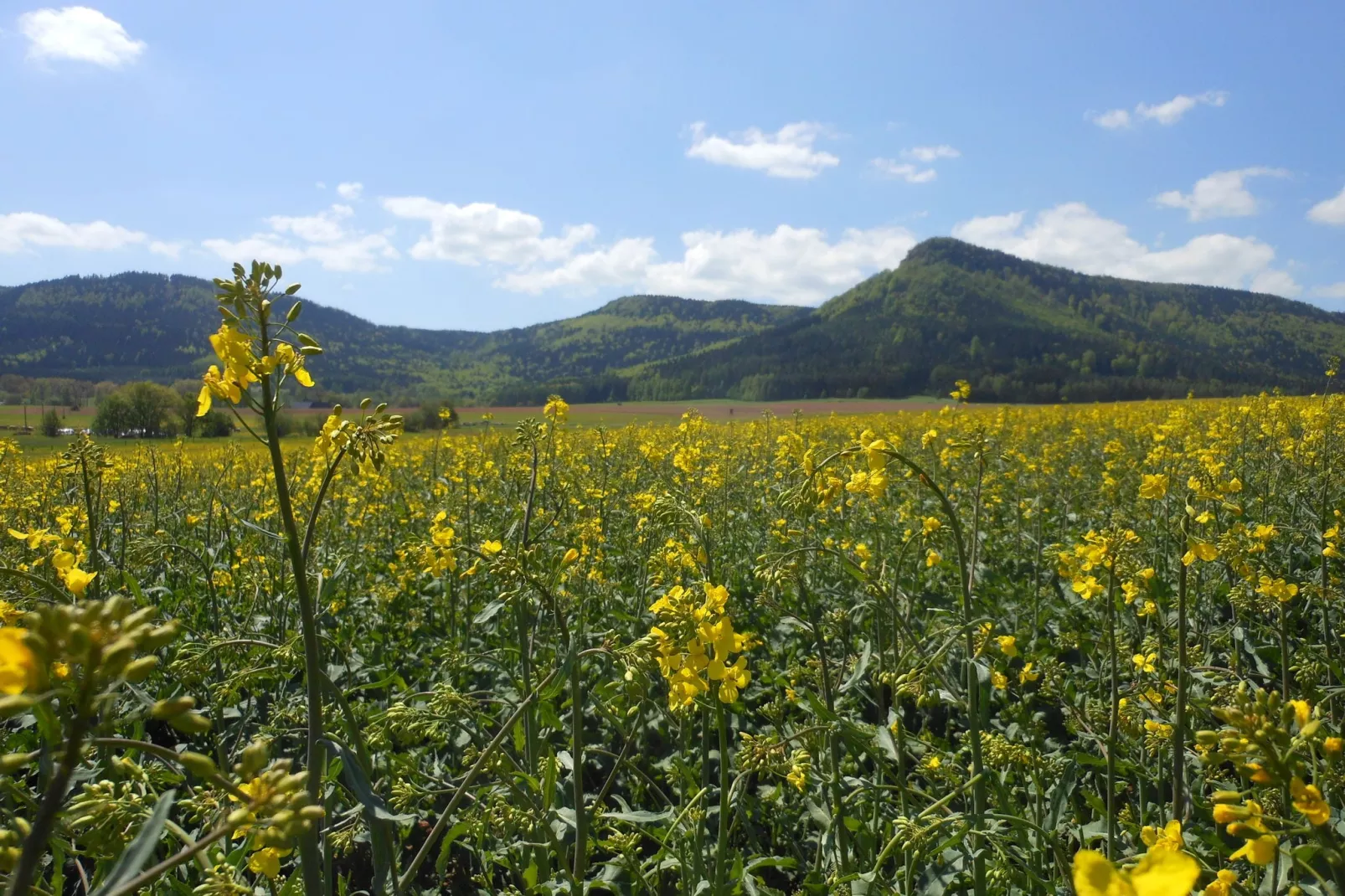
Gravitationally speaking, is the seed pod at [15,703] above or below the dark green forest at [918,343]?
below

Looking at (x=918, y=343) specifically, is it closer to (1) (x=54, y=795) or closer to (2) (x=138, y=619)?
(2) (x=138, y=619)

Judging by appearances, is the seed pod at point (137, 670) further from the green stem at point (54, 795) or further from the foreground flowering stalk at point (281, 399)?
Result: the foreground flowering stalk at point (281, 399)

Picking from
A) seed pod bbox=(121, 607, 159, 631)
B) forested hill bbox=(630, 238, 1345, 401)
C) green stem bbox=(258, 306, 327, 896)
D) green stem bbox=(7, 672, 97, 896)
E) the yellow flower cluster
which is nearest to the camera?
green stem bbox=(7, 672, 97, 896)

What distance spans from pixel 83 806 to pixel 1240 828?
2.08 m

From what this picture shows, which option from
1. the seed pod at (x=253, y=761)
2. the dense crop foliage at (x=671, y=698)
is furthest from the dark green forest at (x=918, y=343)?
the seed pod at (x=253, y=761)

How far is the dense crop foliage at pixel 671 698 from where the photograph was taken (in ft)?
4.25

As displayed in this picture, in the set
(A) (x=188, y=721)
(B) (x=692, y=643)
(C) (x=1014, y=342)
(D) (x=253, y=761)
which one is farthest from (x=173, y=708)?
(C) (x=1014, y=342)

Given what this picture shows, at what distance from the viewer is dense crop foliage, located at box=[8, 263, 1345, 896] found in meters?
1.30

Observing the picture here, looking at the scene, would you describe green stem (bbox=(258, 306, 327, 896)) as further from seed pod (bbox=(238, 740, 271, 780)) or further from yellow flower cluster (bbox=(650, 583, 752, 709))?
yellow flower cluster (bbox=(650, 583, 752, 709))

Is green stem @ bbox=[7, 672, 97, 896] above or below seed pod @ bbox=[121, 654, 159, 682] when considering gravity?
below

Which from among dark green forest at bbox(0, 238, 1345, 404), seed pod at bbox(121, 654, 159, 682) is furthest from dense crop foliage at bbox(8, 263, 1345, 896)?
dark green forest at bbox(0, 238, 1345, 404)

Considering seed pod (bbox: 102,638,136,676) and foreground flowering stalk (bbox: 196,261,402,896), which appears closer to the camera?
seed pod (bbox: 102,638,136,676)

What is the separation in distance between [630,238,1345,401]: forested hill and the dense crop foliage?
7466 cm

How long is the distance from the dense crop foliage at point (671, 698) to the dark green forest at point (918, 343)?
7466 centimetres
